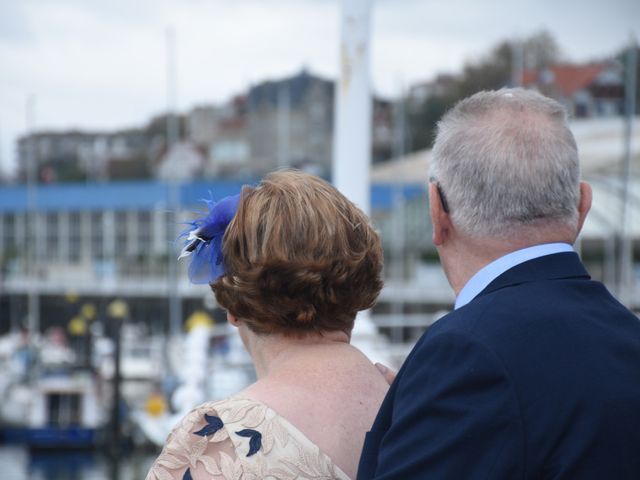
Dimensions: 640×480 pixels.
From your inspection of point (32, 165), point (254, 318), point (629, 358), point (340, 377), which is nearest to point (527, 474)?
point (629, 358)

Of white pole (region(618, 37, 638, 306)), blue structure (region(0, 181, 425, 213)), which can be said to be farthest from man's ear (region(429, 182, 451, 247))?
blue structure (region(0, 181, 425, 213))

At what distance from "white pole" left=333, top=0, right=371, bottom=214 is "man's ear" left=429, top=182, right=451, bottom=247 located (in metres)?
2.48

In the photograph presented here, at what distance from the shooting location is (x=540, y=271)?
5.54ft

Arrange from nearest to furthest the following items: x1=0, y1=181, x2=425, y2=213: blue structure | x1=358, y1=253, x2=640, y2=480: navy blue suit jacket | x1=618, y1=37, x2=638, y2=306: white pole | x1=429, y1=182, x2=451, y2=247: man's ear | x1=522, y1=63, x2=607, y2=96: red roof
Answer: x1=358, y1=253, x2=640, y2=480: navy blue suit jacket < x1=429, y1=182, x2=451, y2=247: man's ear < x1=618, y1=37, x2=638, y2=306: white pole < x1=522, y1=63, x2=607, y2=96: red roof < x1=0, y1=181, x2=425, y2=213: blue structure

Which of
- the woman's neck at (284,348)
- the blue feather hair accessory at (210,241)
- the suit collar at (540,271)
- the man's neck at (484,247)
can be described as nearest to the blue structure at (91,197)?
the blue feather hair accessory at (210,241)

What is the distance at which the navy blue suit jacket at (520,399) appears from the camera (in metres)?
1.50

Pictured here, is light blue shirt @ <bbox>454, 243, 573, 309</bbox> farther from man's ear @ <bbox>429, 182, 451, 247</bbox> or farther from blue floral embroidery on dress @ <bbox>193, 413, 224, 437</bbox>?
blue floral embroidery on dress @ <bbox>193, 413, 224, 437</bbox>

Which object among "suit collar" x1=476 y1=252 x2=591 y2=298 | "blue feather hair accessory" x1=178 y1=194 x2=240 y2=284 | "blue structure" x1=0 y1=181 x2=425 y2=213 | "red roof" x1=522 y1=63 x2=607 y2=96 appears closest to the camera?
"suit collar" x1=476 y1=252 x2=591 y2=298

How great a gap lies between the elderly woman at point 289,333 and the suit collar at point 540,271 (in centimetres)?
37

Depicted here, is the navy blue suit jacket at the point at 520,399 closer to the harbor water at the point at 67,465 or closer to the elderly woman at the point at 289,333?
the elderly woman at the point at 289,333

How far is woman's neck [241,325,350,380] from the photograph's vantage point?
6.56 ft

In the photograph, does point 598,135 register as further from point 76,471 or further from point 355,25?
point 355,25

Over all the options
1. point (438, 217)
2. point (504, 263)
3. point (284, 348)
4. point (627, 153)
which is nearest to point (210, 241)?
A: point (284, 348)

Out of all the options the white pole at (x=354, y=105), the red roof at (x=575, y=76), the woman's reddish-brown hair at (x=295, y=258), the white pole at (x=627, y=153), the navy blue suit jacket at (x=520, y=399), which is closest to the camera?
the navy blue suit jacket at (x=520, y=399)
